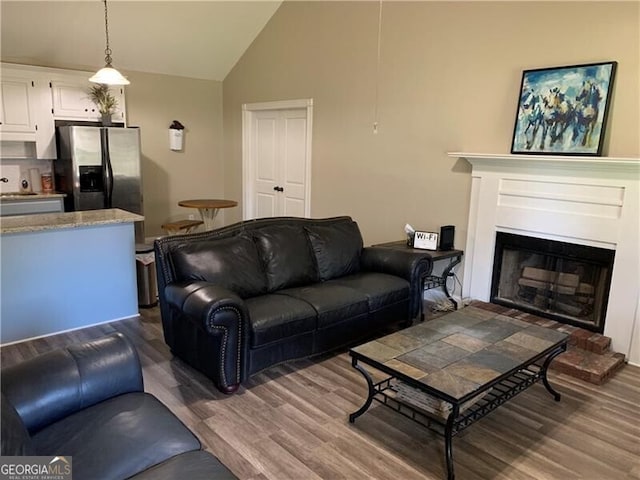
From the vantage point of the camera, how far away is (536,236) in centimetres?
385

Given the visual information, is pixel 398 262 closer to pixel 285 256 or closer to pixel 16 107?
pixel 285 256

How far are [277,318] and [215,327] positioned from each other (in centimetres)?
44

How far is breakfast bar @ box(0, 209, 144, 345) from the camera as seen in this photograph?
3367 millimetres

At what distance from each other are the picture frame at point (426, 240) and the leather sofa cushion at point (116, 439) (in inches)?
119

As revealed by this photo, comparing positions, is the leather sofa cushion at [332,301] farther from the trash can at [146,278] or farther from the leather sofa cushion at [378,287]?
the trash can at [146,278]

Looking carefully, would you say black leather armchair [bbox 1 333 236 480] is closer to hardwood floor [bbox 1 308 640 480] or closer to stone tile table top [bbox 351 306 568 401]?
hardwood floor [bbox 1 308 640 480]

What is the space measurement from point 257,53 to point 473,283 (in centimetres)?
434

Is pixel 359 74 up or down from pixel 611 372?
up

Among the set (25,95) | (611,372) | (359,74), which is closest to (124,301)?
(25,95)

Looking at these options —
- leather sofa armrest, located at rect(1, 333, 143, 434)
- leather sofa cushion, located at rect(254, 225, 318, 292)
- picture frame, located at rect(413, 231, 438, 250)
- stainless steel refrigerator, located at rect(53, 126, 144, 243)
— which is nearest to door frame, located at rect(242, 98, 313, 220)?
stainless steel refrigerator, located at rect(53, 126, 144, 243)

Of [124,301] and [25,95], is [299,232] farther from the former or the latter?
[25,95]

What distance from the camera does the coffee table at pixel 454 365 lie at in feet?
7.15

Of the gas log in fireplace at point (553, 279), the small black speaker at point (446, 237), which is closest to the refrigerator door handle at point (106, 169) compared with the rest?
the small black speaker at point (446, 237)

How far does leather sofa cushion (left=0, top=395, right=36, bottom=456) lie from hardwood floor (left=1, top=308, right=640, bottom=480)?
1.03m
